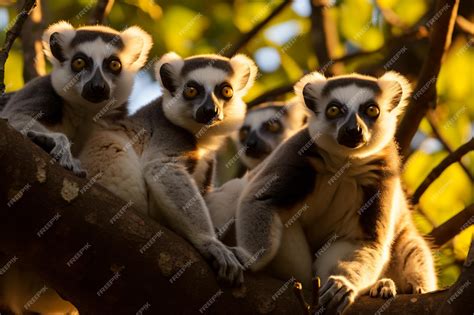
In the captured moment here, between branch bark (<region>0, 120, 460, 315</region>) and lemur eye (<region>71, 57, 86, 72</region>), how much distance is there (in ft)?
5.83

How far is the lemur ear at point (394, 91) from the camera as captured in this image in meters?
6.09

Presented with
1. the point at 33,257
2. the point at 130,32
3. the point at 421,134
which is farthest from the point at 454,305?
the point at 421,134

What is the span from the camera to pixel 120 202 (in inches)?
175

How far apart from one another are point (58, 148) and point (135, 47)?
6.40 feet

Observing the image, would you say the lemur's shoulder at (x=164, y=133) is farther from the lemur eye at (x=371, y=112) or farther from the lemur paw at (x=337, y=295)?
the lemur paw at (x=337, y=295)

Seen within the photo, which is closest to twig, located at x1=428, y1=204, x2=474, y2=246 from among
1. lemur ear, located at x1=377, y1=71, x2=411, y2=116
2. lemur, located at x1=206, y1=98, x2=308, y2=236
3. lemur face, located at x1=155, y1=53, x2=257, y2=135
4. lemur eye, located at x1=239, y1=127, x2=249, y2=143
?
lemur ear, located at x1=377, y1=71, x2=411, y2=116

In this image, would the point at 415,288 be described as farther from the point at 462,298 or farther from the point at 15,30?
the point at 15,30

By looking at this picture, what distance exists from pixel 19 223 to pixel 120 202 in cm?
58

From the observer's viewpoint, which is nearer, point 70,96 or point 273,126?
point 70,96

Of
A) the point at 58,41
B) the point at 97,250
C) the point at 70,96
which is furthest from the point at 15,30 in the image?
the point at 58,41

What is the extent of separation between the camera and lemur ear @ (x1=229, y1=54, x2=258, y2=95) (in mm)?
6805

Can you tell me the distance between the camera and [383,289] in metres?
4.83

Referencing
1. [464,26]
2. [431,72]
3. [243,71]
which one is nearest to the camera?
[431,72]

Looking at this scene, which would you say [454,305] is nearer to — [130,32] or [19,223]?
[19,223]
